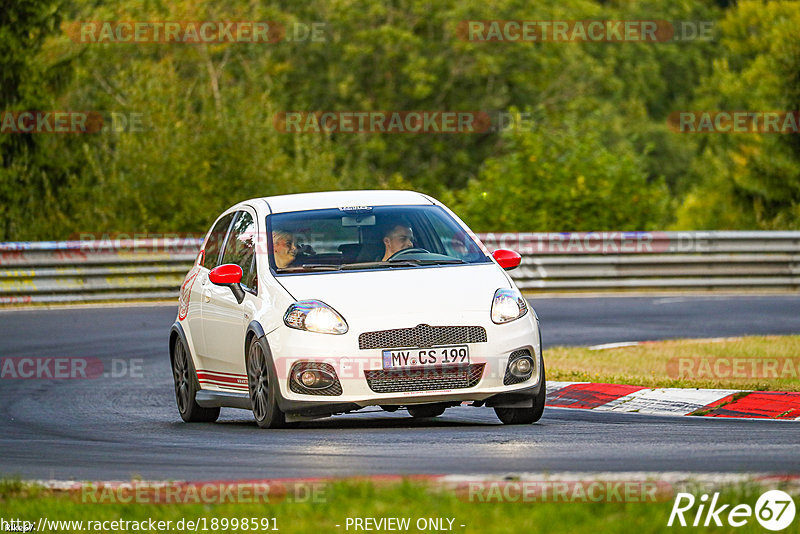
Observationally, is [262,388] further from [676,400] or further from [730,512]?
[730,512]

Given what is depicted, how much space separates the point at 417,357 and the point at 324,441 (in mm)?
816

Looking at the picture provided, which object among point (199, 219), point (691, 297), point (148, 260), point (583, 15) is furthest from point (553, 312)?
point (583, 15)

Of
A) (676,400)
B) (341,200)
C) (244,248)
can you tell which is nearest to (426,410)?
(341,200)

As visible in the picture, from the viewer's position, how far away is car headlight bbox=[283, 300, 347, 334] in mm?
9719

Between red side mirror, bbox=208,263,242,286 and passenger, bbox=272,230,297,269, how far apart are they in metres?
0.32

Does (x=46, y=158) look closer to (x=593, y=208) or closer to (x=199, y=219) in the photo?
(x=199, y=219)

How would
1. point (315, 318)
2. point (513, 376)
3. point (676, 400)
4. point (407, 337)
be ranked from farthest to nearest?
point (676, 400) < point (513, 376) < point (315, 318) < point (407, 337)

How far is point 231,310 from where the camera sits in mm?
10844

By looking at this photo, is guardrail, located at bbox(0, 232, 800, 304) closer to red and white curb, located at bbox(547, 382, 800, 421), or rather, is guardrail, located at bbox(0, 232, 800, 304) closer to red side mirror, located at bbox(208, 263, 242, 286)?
red and white curb, located at bbox(547, 382, 800, 421)

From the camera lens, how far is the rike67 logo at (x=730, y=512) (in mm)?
→ 5762

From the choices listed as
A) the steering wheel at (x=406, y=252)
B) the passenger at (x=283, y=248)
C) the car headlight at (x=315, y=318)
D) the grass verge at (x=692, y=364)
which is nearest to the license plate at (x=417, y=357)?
the car headlight at (x=315, y=318)

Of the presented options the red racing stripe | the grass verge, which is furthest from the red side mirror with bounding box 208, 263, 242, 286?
the grass verge

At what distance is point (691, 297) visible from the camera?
2458 cm

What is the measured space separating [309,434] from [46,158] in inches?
987
